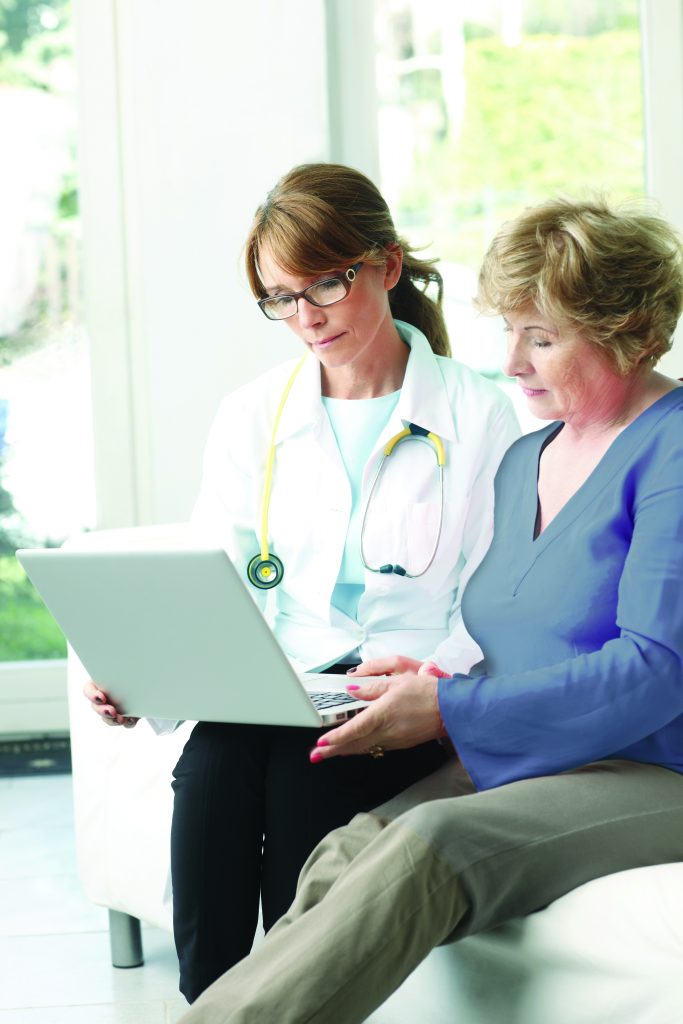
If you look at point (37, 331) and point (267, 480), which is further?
point (37, 331)

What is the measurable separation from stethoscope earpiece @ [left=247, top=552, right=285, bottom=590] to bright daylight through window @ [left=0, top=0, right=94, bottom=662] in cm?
168

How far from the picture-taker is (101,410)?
3318mm

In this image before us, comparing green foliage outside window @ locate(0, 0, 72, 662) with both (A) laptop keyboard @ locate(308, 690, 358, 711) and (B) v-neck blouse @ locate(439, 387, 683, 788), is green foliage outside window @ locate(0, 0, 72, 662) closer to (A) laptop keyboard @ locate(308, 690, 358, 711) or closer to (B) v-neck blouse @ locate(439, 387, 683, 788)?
(A) laptop keyboard @ locate(308, 690, 358, 711)

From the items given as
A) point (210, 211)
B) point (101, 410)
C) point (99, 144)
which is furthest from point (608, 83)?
point (101, 410)

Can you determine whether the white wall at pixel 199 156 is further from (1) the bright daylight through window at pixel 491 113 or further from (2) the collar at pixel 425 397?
(2) the collar at pixel 425 397

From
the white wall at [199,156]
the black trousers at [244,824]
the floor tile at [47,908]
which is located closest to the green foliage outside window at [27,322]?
the white wall at [199,156]

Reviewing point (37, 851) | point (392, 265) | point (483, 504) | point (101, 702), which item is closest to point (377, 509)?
point (483, 504)

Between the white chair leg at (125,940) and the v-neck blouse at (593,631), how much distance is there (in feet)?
3.02

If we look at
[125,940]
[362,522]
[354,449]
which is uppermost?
[354,449]

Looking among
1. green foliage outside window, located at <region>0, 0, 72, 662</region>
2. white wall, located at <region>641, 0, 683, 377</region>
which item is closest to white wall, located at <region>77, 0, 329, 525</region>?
green foliage outside window, located at <region>0, 0, 72, 662</region>

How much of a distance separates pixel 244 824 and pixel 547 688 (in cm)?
47

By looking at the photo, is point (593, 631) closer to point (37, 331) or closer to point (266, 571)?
point (266, 571)

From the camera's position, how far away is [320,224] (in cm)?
177

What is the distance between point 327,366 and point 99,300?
150 centimetres
